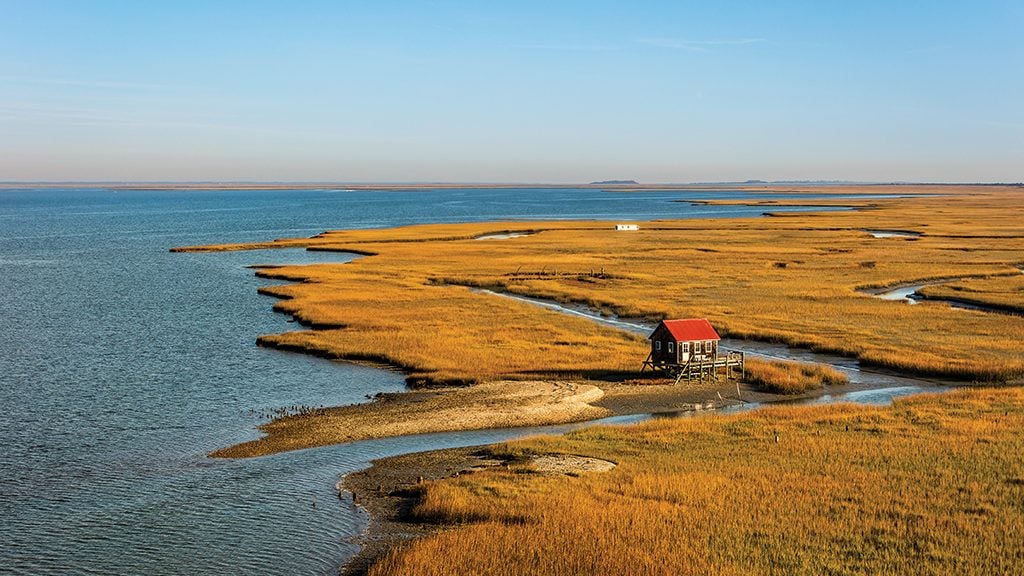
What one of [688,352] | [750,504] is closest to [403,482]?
[750,504]

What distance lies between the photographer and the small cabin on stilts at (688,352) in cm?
4934

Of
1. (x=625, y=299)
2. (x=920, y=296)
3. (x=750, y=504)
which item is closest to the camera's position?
(x=750, y=504)

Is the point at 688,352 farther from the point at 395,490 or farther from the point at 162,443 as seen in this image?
the point at 162,443

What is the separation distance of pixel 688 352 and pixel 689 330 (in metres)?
1.16

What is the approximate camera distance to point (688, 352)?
1951 inches

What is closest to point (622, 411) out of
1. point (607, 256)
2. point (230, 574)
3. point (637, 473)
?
point (637, 473)

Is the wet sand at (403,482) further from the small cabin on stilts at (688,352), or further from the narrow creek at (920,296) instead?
the narrow creek at (920,296)

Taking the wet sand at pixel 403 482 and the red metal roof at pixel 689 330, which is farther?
the red metal roof at pixel 689 330

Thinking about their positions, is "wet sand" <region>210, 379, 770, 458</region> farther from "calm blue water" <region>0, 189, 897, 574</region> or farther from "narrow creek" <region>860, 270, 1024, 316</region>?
"narrow creek" <region>860, 270, 1024, 316</region>

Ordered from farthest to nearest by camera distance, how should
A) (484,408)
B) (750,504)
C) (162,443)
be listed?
1. (484,408)
2. (162,443)
3. (750,504)

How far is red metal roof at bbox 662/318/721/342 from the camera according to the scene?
4928 centimetres

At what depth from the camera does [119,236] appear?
16788cm

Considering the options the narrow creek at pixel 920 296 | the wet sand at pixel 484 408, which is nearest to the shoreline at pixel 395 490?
the wet sand at pixel 484 408

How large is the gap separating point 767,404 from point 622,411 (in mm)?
7239
